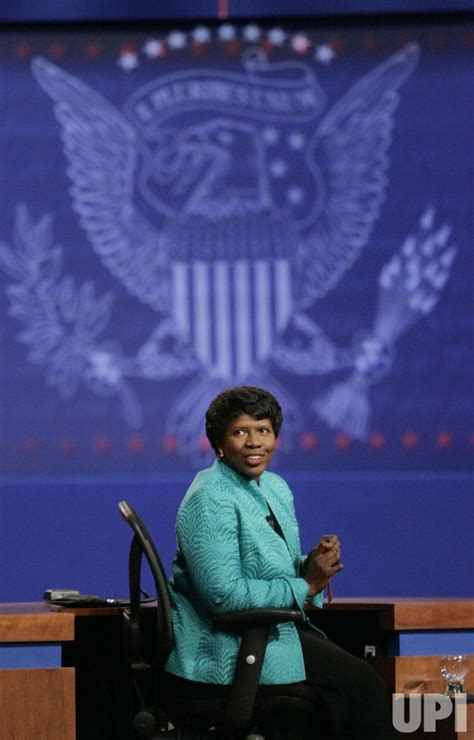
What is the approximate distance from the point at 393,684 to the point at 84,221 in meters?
3.02

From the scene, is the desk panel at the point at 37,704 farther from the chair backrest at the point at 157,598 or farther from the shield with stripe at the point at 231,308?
the shield with stripe at the point at 231,308

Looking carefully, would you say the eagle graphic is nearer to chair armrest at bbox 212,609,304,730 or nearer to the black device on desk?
the black device on desk

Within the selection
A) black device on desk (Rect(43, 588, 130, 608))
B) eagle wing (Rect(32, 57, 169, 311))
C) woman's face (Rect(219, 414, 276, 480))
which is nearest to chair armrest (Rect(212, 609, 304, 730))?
woman's face (Rect(219, 414, 276, 480))

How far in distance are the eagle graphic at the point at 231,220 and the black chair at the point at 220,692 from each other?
2.73 meters

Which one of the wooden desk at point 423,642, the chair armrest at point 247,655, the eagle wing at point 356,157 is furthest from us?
the eagle wing at point 356,157

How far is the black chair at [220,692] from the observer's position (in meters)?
2.84

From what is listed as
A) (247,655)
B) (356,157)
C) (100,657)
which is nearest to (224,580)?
(247,655)

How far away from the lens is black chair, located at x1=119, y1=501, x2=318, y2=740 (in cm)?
284

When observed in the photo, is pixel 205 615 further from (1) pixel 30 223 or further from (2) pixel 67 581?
(1) pixel 30 223

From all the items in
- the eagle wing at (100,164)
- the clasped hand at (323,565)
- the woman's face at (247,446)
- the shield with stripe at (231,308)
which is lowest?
the clasped hand at (323,565)

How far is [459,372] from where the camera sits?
5.63 meters

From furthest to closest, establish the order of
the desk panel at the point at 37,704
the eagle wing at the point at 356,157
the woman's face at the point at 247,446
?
the eagle wing at the point at 356,157 → the woman's face at the point at 247,446 → the desk panel at the point at 37,704

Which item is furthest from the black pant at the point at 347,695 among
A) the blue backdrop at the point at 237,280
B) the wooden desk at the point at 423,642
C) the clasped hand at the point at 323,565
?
→ the blue backdrop at the point at 237,280

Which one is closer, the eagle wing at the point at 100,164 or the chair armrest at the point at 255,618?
the chair armrest at the point at 255,618
